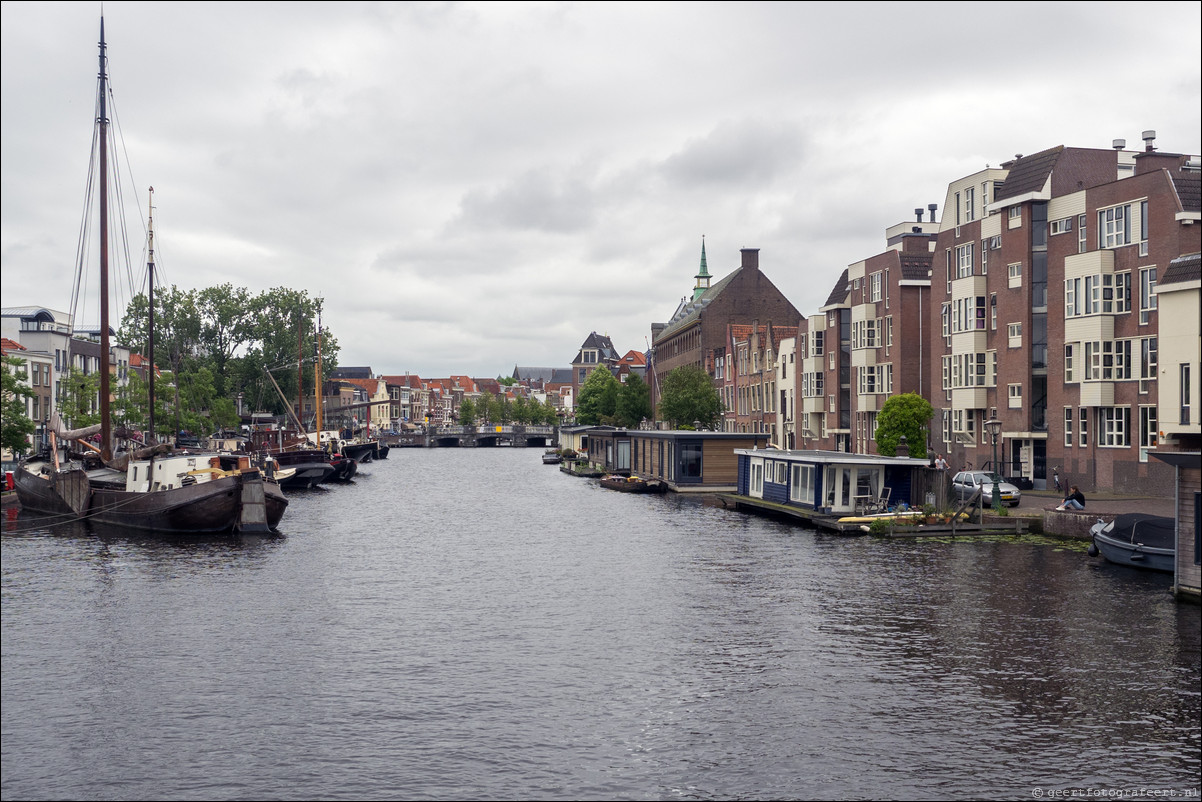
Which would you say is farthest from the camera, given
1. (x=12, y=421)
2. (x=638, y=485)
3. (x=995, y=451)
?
(x=638, y=485)

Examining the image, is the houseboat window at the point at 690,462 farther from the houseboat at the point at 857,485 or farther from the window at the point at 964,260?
the window at the point at 964,260

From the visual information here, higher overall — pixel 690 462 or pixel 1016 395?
pixel 1016 395

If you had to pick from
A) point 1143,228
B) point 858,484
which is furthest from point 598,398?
point 1143,228

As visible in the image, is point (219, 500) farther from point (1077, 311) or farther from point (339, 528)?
point (1077, 311)

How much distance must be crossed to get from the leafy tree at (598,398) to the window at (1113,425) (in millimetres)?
101334

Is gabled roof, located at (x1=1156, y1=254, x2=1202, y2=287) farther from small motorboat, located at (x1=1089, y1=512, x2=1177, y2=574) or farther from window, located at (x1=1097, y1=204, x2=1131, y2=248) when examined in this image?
window, located at (x1=1097, y1=204, x2=1131, y2=248)

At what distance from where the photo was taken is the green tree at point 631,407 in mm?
152875

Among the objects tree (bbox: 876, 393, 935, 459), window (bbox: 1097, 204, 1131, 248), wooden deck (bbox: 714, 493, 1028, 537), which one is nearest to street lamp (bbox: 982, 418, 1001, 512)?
wooden deck (bbox: 714, 493, 1028, 537)

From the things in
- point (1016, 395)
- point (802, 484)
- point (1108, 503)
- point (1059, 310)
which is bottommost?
point (1108, 503)

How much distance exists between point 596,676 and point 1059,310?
1854 inches

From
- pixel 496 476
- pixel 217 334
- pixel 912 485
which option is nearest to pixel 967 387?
pixel 912 485

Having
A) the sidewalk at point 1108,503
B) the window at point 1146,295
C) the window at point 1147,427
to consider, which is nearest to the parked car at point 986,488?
the sidewalk at point 1108,503

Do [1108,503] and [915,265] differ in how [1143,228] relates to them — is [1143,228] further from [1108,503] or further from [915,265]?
[915,265]

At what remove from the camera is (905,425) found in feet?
225
